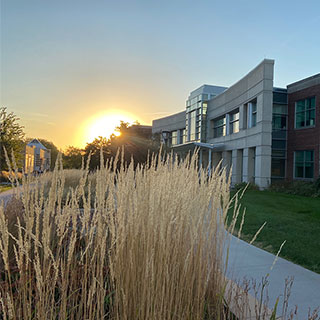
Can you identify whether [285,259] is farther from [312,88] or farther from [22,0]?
[312,88]

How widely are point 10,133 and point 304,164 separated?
18.4 meters

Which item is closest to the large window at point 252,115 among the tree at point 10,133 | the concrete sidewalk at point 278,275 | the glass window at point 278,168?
the glass window at point 278,168

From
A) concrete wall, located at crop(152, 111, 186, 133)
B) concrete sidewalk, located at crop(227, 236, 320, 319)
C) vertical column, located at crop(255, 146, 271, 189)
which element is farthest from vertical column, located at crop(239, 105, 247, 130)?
concrete sidewalk, located at crop(227, 236, 320, 319)

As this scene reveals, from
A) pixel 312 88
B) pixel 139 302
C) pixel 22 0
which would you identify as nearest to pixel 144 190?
pixel 139 302

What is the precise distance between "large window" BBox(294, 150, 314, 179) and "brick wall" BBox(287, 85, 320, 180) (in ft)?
0.81

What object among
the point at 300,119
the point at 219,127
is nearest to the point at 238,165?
the point at 300,119

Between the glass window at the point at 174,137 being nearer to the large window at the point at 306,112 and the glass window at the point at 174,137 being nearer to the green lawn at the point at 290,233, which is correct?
the large window at the point at 306,112

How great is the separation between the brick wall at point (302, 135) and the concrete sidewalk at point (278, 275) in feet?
47.9

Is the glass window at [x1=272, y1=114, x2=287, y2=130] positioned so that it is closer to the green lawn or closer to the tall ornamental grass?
A: the green lawn

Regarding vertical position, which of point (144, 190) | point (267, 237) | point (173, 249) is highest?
point (144, 190)

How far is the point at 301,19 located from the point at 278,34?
0.98 meters

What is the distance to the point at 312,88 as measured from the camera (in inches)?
693

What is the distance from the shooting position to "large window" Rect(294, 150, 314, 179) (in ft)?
58.3

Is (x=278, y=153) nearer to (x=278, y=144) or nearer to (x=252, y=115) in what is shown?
(x=278, y=144)
